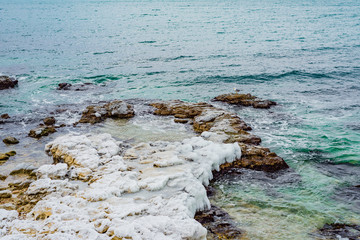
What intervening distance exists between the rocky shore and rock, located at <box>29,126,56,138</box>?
0.06 metres

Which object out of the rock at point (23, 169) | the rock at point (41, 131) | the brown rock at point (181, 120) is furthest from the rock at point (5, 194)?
the brown rock at point (181, 120)

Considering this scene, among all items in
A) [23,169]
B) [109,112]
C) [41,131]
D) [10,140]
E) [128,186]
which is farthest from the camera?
[109,112]

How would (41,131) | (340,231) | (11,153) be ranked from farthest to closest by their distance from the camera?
1. (41,131)
2. (11,153)
3. (340,231)

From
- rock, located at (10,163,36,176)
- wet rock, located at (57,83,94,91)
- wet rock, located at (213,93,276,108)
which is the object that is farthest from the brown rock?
wet rock, located at (57,83,94,91)

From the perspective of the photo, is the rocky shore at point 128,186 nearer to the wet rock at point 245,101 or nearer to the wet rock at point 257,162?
the wet rock at point 257,162

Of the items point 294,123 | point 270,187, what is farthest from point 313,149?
point 270,187

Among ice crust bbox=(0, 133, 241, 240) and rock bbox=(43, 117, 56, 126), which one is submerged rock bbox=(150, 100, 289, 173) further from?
rock bbox=(43, 117, 56, 126)

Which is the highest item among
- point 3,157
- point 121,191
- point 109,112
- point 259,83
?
point 121,191

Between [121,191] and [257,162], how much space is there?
6672mm

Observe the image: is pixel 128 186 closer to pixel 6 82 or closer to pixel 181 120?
pixel 181 120

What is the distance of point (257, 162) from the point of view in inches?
509

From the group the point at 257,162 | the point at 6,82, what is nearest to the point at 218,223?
the point at 257,162

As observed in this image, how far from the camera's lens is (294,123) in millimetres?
18484

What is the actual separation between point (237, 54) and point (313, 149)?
2686 centimetres
